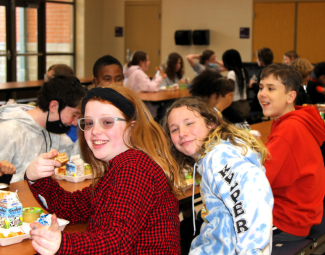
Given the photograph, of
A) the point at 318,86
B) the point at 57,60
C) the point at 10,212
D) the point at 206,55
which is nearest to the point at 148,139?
the point at 10,212

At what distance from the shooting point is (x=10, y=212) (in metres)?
1.62

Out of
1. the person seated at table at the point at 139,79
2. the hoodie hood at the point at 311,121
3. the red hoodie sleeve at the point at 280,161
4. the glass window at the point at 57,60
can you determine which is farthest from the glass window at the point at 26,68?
the red hoodie sleeve at the point at 280,161

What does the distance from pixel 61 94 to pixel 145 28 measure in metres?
8.62

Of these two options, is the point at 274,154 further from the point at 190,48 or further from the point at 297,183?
the point at 190,48

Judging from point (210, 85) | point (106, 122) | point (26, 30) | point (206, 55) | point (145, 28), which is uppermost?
point (145, 28)

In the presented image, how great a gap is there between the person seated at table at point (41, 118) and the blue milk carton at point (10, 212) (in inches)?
35.8

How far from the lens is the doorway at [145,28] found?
1072cm

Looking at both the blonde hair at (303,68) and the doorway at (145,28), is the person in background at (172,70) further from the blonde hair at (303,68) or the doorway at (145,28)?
the doorway at (145,28)

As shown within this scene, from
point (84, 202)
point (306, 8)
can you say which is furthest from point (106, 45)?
point (84, 202)

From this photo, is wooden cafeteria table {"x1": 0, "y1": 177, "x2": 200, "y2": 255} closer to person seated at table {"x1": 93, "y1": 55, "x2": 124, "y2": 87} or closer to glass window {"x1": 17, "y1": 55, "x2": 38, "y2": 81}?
person seated at table {"x1": 93, "y1": 55, "x2": 124, "y2": 87}

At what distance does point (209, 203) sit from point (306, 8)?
863 cm

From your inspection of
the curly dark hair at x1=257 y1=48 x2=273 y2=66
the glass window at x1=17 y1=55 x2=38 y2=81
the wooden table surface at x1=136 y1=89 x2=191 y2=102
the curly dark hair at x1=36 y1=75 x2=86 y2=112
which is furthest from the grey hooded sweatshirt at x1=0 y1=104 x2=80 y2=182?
the glass window at x1=17 y1=55 x2=38 y2=81

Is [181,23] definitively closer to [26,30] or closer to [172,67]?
[172,67]

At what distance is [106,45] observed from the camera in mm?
11273
